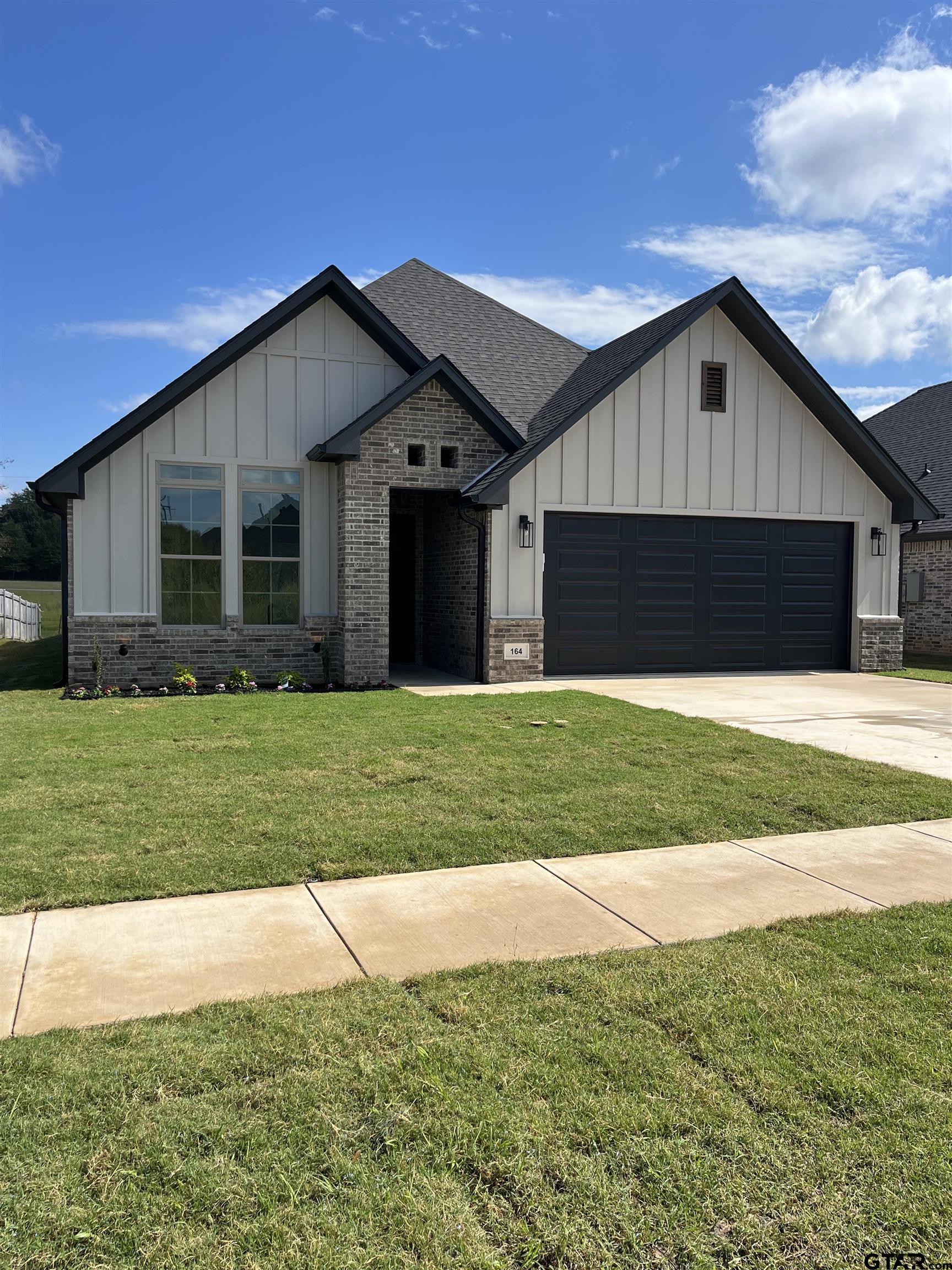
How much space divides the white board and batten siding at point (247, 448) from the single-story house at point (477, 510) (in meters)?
0.03

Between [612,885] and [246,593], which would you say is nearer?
[612,885]

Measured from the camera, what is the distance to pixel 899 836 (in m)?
6.31

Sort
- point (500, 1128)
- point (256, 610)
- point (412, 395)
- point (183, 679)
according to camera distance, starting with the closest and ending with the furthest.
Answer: point (500, 1128) → point (183, 679) → point (412, 395) → point (256, 610)

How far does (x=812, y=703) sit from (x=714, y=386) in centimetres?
616

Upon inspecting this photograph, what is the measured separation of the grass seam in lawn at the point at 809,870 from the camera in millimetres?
5020

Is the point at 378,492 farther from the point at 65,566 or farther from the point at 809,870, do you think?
the point at 809,870

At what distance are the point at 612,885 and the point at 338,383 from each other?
11311mm

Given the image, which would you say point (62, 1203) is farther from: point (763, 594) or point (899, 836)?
point (763, 594)

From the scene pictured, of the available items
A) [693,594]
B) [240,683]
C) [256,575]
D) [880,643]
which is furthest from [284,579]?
[880,643]

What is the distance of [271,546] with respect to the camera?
14438mm

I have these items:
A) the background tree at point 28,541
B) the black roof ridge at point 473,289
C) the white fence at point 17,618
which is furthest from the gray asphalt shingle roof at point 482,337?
the background tree at point 28,541

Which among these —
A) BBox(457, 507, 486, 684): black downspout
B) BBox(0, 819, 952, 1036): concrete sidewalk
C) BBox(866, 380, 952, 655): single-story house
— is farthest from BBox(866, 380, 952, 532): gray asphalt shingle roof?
BBox(0, 819, 952, 1036): concrete sidewalk

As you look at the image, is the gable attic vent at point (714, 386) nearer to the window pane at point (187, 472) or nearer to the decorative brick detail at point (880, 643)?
the decorative brick detail at point (880, 643)

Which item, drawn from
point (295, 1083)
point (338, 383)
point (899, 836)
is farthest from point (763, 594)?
point (295, 1083)
